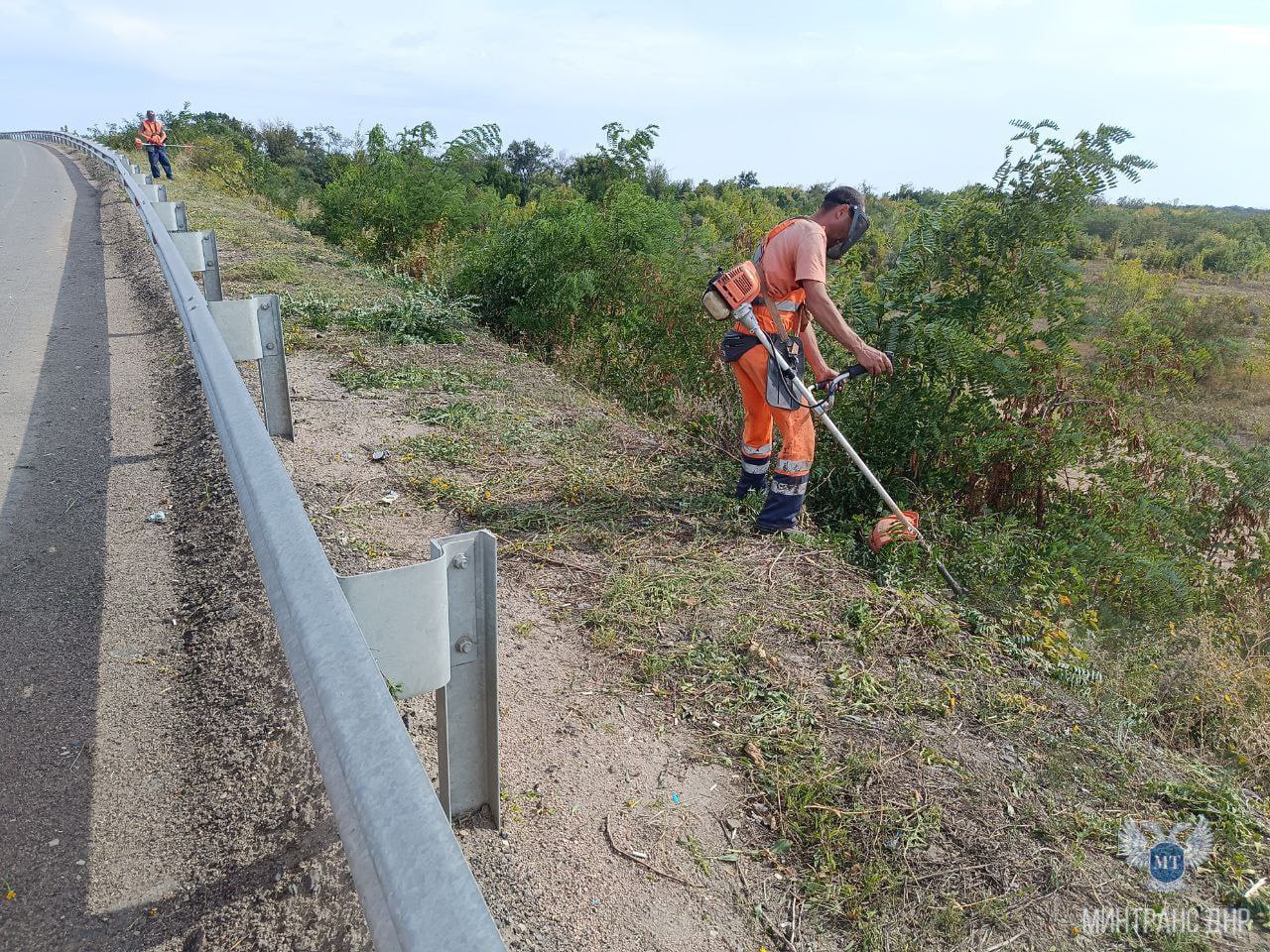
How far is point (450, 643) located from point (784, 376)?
318cm

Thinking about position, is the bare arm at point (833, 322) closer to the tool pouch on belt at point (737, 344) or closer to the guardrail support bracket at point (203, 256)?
the tool pouch on belt at point (737, 344)

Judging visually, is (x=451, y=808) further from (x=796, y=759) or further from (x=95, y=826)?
(x=796, y=759)

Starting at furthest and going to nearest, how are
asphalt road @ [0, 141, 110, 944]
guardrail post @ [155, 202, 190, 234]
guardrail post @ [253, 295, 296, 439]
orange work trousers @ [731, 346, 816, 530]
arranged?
guardrail post @ [155, 202, 190, 234], orange work trousers @ [731, 346, 816, 530], guardrail post @ [253, 295, 296, 439], asphalt road @ [0, 141, 110, 944]

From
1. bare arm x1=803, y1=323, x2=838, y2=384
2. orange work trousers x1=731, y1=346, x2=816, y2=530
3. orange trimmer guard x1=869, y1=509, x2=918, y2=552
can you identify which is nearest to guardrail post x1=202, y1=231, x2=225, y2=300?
orange work trousers x1=731, y1=346, x2=816, y2=530

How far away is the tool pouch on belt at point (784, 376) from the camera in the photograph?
15.9 feet

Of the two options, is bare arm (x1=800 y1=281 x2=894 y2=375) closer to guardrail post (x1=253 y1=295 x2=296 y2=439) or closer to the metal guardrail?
guardrail post (x1=253 y1=295 x2=296 y2=439)

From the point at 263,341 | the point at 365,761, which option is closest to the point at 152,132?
the point at 263,341

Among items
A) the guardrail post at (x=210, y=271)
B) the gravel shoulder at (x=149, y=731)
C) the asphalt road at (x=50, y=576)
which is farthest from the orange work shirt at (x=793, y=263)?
the guardrail post at (x=210, y=271)

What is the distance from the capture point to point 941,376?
19.7 feet

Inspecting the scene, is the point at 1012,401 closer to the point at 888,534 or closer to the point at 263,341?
the point at 888,534

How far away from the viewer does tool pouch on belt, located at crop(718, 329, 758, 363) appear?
4973mm

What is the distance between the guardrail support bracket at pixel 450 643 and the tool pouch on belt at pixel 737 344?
10.7 feet

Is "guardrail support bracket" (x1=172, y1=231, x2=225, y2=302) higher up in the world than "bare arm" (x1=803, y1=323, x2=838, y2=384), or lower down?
higher up

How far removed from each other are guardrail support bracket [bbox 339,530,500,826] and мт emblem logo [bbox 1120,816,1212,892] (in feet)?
7.01
